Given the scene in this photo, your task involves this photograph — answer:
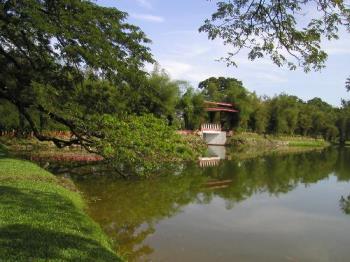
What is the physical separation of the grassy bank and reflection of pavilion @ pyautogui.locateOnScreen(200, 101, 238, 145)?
1.16 metres

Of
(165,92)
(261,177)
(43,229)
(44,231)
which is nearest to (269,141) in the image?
(165,92)

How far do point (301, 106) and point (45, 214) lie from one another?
5681 centimetres

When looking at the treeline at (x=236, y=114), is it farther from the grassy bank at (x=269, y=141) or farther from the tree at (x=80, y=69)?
the tree at (x=80, y=69)

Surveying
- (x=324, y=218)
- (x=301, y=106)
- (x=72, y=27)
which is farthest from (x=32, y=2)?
(x=301, y=106)

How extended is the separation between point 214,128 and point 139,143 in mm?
33750

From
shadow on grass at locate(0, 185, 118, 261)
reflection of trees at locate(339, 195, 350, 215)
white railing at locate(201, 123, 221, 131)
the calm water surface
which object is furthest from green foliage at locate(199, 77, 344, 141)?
shadow on grass at locate(0, 185, 118, 261)

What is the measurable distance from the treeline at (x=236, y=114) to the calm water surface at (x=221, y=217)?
33.2ft

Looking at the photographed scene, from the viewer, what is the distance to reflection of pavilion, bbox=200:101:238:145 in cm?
4675

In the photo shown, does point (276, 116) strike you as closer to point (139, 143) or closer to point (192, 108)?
point (192, 108)

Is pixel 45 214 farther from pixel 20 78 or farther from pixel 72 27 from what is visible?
pixel 20 78

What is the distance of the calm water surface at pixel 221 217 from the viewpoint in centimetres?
916

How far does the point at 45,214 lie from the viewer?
26.4ft

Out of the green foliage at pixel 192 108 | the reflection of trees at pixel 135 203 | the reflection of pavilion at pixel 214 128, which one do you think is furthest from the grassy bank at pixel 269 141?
the reflection of trees at pixel 135 203

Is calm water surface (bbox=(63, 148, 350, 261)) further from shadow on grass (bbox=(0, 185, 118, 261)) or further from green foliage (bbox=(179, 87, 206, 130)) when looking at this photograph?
green foliage (bbox=(179, 87, 206, 130))
